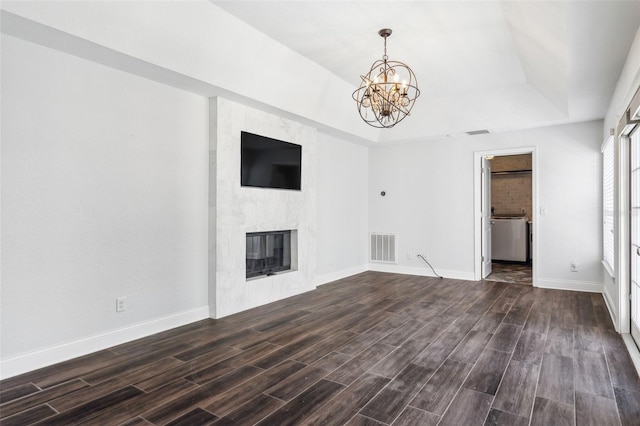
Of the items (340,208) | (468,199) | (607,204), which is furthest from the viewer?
(340,208)

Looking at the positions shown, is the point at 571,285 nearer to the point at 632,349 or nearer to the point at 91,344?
the point at 632,349

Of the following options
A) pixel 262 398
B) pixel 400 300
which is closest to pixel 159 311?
pixel 262 398

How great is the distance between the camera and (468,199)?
240 inches

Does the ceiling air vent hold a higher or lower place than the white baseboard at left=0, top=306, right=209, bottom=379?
higher

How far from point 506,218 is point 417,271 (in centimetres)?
305

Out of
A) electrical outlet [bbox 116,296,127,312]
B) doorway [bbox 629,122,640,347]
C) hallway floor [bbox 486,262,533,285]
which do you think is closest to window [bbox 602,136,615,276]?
doorway [bbox 629,122,640,347]

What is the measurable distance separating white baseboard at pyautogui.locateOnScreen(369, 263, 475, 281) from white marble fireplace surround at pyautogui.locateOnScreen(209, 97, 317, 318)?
7.36ft

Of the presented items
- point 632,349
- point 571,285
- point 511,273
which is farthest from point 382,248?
point 632,349

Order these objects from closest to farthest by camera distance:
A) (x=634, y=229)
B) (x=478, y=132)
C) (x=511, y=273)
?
(x=634, y=229)
(x=478, y=132)
(x=511, y=273)

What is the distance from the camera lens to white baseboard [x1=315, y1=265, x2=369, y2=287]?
5.77 meters

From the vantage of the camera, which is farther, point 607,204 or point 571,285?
point 571,285

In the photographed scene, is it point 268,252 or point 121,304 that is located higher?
point 268,252

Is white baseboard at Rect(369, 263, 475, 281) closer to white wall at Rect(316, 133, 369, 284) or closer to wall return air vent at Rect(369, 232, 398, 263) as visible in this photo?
wall return air vent at Rect(369, 232, 398, 263)

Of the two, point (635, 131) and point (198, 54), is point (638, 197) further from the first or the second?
point (198, 54)
